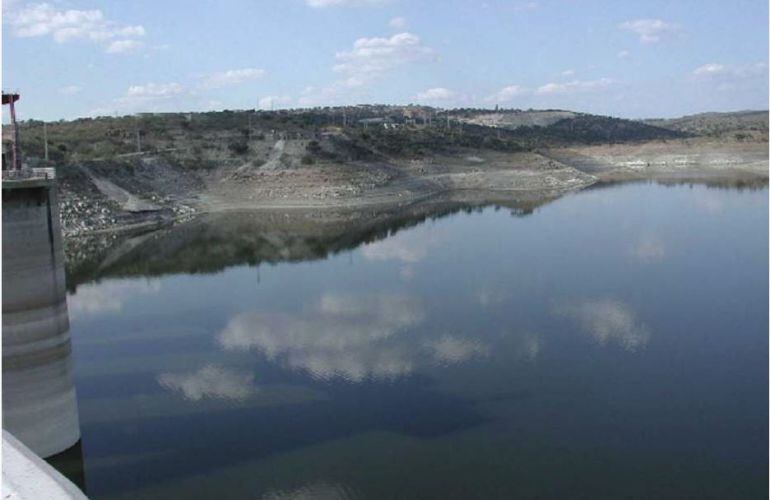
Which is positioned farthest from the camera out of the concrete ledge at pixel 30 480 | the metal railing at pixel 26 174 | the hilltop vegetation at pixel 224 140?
the hilltop vegetation at pixel 224 140

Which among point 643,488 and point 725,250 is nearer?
point 643,488

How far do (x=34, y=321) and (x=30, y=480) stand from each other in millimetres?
8721

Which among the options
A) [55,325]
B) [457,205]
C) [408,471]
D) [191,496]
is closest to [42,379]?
[55,325]

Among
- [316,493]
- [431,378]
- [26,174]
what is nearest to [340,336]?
[431,378]

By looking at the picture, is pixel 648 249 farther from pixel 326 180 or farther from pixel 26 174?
pixel 26 174

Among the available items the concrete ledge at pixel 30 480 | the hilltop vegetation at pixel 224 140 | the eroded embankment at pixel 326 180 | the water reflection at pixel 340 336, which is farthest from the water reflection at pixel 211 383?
the hilltop vegetation at pixel 224 140

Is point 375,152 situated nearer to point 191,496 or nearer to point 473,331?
point 473,331

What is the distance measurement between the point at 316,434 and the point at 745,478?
805cm

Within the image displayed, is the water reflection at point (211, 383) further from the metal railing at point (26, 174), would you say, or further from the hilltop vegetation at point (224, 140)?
the hilltop vegetation at point (224, 140)

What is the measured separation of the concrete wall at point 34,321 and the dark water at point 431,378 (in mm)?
1378

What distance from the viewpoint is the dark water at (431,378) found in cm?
1370

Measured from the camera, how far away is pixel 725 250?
36469 mm

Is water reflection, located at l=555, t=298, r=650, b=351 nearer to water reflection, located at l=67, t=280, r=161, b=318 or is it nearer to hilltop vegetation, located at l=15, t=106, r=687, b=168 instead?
water reflection, located at l=67, t=280, r=161, b=318

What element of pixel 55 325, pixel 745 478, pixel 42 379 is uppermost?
pixel 55 325
